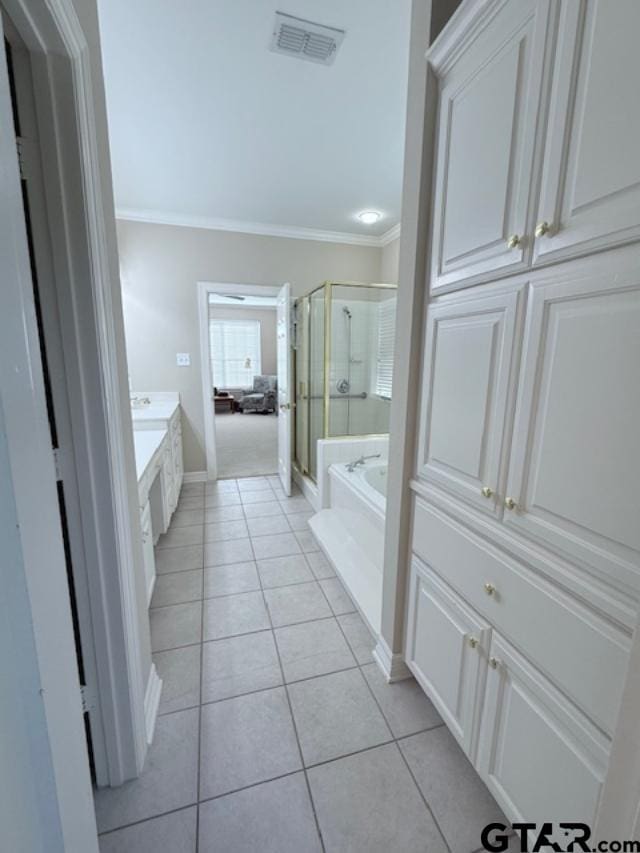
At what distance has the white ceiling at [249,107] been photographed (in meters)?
1.49

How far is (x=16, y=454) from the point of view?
0.46 metres

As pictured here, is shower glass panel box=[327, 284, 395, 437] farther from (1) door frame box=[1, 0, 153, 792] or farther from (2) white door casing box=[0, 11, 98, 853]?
(2) white door casing box=[0, 11, 98, 853]

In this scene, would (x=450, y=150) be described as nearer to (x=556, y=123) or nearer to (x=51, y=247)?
(x=556, y=123)

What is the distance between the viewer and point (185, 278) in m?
3.60

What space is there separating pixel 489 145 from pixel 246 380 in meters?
8.90

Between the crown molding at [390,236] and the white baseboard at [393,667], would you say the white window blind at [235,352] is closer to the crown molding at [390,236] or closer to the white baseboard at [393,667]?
the crown molding at [390,236]

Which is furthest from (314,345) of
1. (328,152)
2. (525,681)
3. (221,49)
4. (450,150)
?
(525,681)

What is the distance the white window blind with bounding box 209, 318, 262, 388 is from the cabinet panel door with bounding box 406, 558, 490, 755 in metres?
8.60

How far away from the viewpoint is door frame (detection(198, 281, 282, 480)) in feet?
12.0

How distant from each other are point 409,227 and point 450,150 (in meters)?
0.25

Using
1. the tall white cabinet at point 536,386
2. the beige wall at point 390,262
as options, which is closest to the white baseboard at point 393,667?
the tall white cabinet at point 536,386

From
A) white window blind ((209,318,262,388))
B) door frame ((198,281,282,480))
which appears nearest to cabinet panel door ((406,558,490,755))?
door frame ((198,281,282,480))

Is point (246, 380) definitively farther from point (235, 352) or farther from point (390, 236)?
point (390, 236)

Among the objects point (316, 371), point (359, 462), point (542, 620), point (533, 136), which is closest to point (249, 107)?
point (533, 136)
